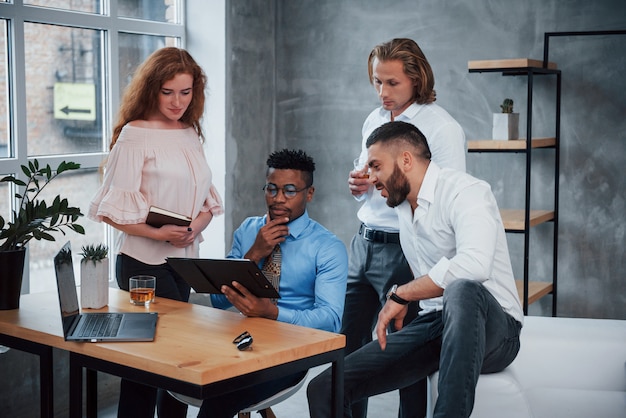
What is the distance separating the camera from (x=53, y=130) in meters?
4.01

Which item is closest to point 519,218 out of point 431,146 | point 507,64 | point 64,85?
point 507,64

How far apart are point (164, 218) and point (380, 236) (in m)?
0.78

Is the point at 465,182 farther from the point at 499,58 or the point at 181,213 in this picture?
the point at 499,58

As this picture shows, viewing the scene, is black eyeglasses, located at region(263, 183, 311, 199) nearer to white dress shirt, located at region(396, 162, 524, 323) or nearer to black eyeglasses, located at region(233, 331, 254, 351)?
white dress shirt, located at region(396, 162, 524, 323)

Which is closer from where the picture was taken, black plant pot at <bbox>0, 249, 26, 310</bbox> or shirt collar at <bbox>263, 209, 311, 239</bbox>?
black plant pot at <bbox>0, 249, 26, 310</bbox>

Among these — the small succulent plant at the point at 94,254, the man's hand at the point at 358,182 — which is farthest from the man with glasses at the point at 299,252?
the small succulent plant at the point at 94,254

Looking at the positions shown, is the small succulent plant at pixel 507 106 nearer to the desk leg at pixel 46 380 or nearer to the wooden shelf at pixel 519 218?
the wooden shelf at pixel 519 218

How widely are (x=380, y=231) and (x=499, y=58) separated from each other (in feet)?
6.17

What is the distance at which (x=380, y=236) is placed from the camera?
313 centimetres

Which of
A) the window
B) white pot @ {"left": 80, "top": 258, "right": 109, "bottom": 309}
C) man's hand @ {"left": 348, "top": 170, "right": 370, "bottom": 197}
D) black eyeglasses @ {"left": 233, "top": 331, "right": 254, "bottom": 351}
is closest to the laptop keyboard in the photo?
white pot @ {"left": 80, "top": 258, "right": 109, "bottom": 309}

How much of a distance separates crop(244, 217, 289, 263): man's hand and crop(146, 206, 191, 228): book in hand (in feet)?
0.93

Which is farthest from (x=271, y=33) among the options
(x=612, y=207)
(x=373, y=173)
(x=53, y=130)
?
(x=373, y=173)

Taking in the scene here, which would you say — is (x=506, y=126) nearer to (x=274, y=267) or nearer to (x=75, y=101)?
(x=274, y=267)

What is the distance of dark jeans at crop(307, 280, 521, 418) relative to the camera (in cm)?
Result: 231
